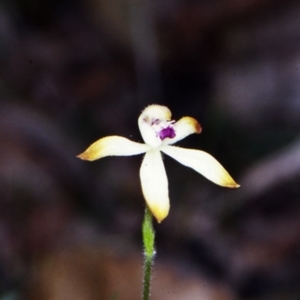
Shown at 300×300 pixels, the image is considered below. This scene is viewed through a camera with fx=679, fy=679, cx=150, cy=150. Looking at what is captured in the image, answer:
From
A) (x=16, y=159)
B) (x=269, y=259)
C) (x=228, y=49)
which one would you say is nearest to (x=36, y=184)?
(x=16, y=159)

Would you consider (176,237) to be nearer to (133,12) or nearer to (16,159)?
(16,159)

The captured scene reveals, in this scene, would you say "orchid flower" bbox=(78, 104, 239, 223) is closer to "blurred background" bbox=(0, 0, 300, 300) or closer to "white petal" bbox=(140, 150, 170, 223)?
"white petal" bbox=(140, 150, 170, 223)

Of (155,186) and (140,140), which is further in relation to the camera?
(140,140)

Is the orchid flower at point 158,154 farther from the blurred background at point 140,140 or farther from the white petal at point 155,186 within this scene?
the blurred background at point 140,140

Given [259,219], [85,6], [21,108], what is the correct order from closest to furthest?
[259,219] → [21,108] → [85,6]

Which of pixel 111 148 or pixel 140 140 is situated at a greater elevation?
pixel 140 140

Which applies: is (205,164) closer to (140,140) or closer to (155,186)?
(155,186)

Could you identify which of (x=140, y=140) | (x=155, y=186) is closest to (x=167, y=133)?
(x=155, y=186)

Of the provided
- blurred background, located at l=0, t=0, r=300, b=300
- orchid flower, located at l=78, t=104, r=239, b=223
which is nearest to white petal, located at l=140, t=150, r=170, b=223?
orchid flower, located at l=78, t=104, r=239, b=223
